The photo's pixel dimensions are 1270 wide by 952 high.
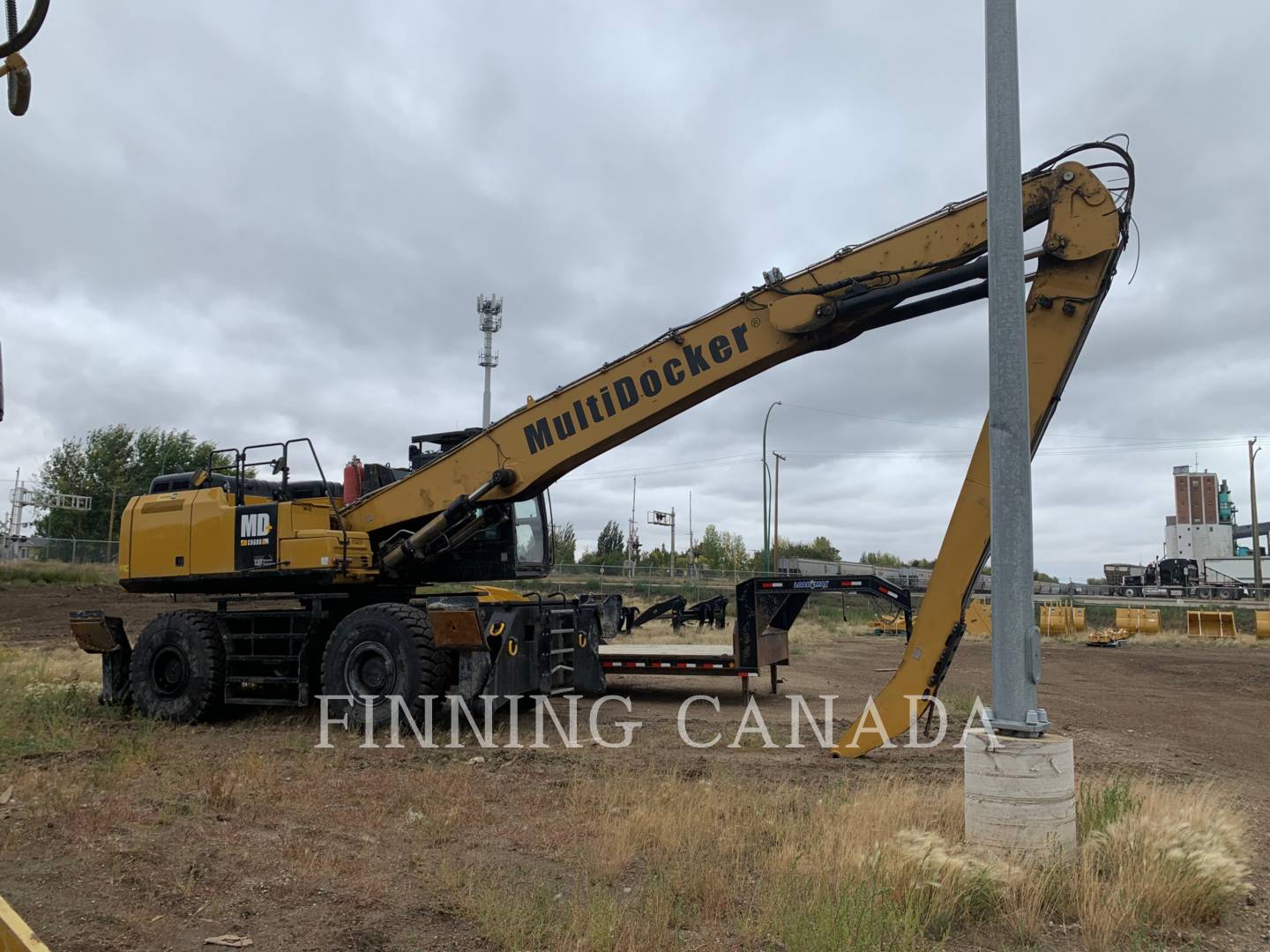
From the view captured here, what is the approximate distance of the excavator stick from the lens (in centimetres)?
875

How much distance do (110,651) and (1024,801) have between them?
1223 centimetres

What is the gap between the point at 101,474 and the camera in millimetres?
63906

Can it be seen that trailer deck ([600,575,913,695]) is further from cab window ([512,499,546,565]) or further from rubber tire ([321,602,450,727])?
rubber tire ([321,602,450,727])

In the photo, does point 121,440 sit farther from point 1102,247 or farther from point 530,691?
point 1102,247

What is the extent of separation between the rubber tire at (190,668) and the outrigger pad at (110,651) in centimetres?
47

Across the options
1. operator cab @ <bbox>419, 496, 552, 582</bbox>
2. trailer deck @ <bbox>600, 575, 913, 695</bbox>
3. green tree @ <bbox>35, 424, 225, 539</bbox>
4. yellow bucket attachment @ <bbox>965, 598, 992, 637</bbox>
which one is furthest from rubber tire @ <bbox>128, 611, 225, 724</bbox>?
green tree @ <bbox>35, 424, 225, 539</bbox>

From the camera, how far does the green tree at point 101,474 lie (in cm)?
6297

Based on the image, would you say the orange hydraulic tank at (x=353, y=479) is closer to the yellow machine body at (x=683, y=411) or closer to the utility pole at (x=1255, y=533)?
the yellow machine body at (x=683, y=411)

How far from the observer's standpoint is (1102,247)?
28.5 feet

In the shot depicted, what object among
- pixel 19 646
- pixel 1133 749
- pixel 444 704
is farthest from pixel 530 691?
pixel 19 646

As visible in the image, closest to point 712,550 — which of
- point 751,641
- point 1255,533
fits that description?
point 1255,533

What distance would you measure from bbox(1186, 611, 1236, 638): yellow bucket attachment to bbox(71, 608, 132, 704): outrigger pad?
31.3 meters

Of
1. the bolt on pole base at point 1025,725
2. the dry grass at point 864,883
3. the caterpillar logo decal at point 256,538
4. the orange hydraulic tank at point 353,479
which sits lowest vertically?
the dry grass at point 864,883

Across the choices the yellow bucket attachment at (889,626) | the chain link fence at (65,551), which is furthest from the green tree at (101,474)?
the yellow bucket attachment at (889,626)
